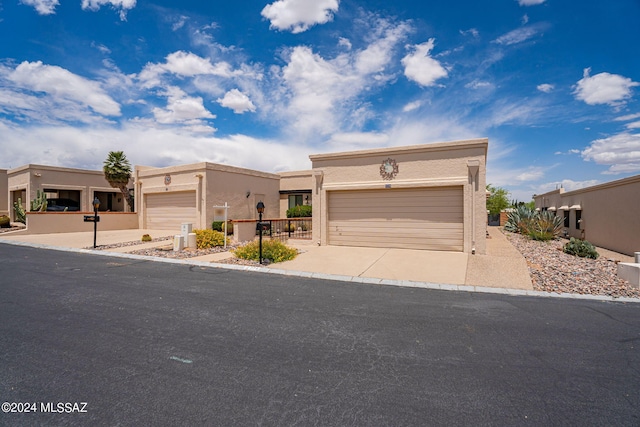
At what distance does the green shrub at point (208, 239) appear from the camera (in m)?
13.1

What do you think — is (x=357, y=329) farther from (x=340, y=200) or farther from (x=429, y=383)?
(x=340, y=200)

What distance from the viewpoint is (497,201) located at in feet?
146

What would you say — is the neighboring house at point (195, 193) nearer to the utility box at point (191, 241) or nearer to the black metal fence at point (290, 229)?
the black metal fence at point (290, 229)

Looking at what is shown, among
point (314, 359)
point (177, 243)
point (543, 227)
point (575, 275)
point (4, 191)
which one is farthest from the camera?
point (4, 191)

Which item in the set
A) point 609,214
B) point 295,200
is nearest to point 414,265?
point 609,214

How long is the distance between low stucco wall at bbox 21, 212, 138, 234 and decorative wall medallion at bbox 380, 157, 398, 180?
57.9ft

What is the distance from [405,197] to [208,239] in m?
8.01

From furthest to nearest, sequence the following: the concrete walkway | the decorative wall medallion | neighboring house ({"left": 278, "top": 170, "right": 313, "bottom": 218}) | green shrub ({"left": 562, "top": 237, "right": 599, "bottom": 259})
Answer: neighboring house ({"left": 278, "top": 170, "right": 313, "bottom": 218}), the decorative wall medallion, green shrub ({"left": 562, "top": 237, "right": 599, "bottom": 259}), the concrete walkway

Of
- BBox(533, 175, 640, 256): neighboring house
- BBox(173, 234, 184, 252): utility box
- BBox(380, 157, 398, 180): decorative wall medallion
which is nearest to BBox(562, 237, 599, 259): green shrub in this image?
BBox(533, 175, 640, 256): neighboring house

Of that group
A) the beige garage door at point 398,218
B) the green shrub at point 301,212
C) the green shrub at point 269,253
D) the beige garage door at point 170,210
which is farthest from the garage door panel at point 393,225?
the beige garage door at point 170,210

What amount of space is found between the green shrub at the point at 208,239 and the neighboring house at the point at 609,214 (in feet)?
52.6

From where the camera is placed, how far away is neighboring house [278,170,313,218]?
80.5 feet

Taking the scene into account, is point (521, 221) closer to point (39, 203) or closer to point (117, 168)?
point (117, 168)

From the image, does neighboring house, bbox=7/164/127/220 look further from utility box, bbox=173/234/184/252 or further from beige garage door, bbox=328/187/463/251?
beige garage door, bbox=328/187/463/251
